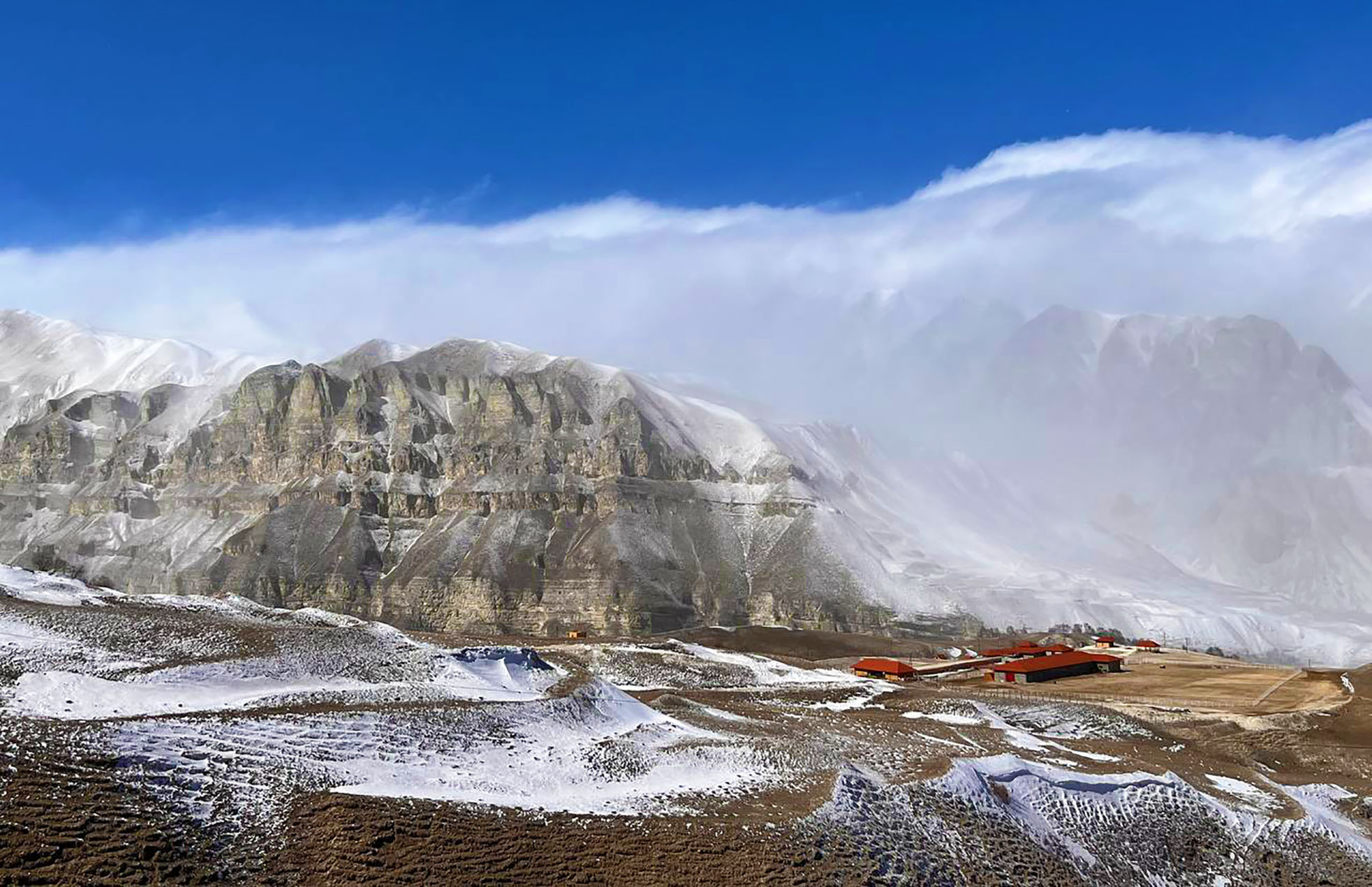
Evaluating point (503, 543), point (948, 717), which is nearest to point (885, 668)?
point (948, 717)

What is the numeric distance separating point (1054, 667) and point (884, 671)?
48.5 ft

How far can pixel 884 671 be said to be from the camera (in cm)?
8906

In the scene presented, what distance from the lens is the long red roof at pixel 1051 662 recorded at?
88625 millimetres

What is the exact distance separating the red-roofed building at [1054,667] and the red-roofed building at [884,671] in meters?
7.15

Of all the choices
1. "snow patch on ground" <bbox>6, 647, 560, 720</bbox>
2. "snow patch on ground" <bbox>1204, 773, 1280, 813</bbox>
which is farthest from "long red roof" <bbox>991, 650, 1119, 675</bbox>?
"snow patch on ground" <bbox>6, 647, 560, 720</bbox>

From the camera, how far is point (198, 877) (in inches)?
841

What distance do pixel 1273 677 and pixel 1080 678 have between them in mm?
15736

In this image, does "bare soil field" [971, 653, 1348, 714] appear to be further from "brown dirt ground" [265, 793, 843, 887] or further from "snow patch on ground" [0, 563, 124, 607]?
"snow patch on ground" [0, 563, 124, 607]

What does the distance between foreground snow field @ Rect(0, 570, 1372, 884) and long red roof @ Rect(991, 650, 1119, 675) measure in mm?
34168

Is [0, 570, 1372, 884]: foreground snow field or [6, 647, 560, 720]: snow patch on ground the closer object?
[0, 570, 1372, 884]: foreground snow field

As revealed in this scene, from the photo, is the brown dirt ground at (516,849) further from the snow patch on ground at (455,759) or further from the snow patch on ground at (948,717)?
the snow patch on ground at (948,717)

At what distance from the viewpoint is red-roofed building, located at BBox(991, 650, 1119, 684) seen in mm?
87562

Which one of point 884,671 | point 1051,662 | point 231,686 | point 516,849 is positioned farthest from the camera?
point 1051,662

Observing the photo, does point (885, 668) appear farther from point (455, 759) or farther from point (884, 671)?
point (455, 759)
